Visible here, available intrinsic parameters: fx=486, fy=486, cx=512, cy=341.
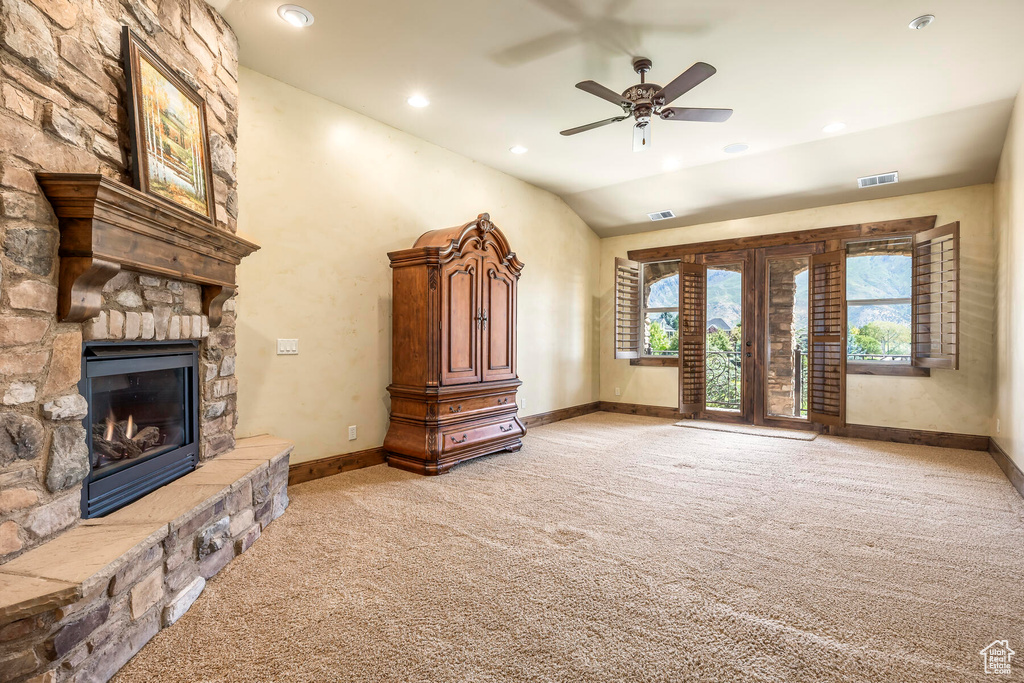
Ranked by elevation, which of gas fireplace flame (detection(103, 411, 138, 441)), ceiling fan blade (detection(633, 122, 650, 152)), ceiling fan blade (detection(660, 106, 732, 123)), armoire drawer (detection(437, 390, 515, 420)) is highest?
ceiling fan blade (detection(660, 106, 732, 123))

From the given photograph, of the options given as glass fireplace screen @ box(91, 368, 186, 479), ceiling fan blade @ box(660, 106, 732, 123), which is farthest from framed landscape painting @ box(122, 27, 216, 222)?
ceiling fan blade @ box(660, 106, 732, 123)

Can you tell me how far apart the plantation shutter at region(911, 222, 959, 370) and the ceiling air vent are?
614mm

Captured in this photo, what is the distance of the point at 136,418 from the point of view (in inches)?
87.7

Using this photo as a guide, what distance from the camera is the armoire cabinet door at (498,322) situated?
4.37 m

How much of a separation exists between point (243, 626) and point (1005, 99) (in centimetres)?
580

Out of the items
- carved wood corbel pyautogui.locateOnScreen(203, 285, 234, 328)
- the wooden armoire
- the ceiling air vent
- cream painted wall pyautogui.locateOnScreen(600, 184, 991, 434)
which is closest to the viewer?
carved wood corbel pyautogui.locateOnScreen(203, 285, 234, 328)

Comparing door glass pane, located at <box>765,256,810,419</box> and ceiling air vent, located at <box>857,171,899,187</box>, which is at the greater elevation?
ceiling air vent, located at <box>857,171,899,187</box>

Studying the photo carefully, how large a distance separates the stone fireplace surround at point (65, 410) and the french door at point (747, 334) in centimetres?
555

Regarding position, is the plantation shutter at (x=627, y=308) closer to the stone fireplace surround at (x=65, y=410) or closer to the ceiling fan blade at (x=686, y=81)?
the ceiling fan blade at (x=686, y=81)

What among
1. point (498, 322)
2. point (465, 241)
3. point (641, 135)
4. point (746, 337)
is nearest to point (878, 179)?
point (746, 337)

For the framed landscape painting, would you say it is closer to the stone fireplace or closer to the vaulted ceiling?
the stone fireplace

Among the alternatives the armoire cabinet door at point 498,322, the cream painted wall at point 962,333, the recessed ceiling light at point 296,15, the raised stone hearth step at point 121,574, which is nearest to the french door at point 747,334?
the cream painted wall at point 962,333

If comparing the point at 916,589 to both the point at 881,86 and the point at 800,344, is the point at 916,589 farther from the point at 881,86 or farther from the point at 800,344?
the point at 800,344

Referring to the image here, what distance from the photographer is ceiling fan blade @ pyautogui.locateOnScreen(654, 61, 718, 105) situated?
2.70 meters
